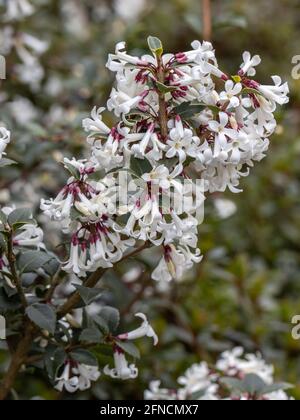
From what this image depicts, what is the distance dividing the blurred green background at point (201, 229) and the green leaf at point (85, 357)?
0.74ft

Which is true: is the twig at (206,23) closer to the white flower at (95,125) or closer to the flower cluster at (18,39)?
the flower cluster at (18,39)

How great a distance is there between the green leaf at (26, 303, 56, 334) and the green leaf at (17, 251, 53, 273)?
0.21 feet

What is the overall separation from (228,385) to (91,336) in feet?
1.21

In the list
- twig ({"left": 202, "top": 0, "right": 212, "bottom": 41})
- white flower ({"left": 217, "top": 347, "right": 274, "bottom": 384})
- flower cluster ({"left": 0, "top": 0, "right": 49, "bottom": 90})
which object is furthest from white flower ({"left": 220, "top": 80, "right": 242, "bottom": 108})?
flower cluster ({"left": 0, "top": 0, "right": 49, "bottom": 90})

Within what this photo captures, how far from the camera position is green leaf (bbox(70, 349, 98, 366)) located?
1.25m

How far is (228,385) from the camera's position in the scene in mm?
1486

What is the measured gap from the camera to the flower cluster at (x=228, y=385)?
1453 mm

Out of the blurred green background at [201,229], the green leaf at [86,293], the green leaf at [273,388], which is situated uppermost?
the blurred green background at [201,229]

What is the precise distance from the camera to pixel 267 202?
2.83 meters

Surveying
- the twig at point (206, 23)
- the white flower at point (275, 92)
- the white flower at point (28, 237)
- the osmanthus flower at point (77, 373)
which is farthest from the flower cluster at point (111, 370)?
the twig at point (206, 23)

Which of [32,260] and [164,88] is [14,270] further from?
[164,88]

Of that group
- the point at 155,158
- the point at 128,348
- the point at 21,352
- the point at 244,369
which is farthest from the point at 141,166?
the point at 244,369
